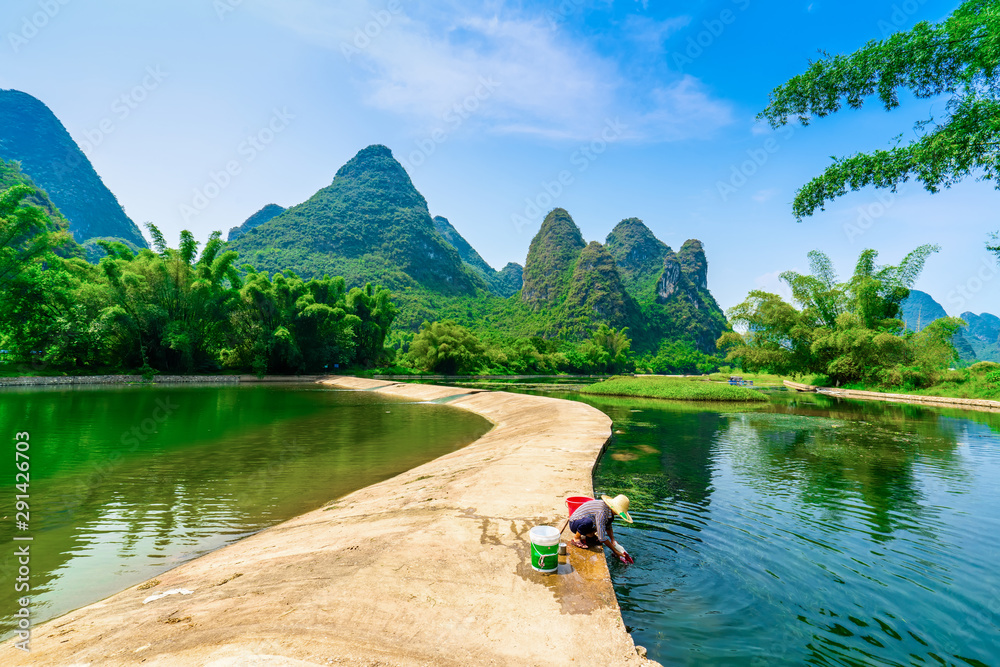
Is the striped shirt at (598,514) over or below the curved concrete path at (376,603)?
over

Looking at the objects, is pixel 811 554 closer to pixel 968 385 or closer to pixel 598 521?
pixel 598 521

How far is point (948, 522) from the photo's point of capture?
26.7 ft

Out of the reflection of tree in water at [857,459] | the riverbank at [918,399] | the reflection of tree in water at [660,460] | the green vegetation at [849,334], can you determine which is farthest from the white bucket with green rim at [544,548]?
the green vegetation at [849,334]

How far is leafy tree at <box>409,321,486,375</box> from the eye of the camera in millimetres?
65938

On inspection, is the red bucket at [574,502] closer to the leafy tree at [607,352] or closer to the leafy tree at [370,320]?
the leafy tree at [370,320]

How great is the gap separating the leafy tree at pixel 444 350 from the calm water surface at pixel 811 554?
5245cm

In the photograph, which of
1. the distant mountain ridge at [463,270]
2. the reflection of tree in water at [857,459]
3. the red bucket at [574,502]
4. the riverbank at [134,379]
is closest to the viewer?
the red bucket at [574,502]

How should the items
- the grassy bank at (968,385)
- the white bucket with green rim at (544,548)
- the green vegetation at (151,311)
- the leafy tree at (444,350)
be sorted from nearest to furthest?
the white bucket with green rim at (544,548) → the grassy bank at (968,385) → the green vegetation at (151,311) → the leafy tree at (444,350)

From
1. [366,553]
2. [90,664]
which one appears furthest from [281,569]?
[90,664]

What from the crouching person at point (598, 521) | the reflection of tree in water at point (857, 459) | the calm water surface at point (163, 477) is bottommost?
the calm water surface at point (163, 477)

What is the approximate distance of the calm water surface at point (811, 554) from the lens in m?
4.44

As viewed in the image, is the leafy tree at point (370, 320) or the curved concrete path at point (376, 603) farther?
the leafy tree at point (370, 320)

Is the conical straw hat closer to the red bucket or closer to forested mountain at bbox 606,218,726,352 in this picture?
the red bucket

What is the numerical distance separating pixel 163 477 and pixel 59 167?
723 ft
